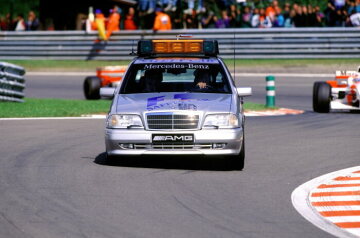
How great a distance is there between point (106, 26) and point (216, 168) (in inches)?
944

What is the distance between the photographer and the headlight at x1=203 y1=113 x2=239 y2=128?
12258mm

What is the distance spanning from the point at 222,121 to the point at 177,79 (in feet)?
4.38

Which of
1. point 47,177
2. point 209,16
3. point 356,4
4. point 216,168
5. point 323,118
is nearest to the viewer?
point 47,177

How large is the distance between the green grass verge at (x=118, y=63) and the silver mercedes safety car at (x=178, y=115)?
57.5 feet

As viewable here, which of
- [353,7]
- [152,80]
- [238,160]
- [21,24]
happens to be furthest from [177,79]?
[21,24]

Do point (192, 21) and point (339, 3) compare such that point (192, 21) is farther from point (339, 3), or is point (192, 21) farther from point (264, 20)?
point (339, 3)

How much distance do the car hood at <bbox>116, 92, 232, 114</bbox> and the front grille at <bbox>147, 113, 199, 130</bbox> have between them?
85 mm

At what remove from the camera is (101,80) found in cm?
2652

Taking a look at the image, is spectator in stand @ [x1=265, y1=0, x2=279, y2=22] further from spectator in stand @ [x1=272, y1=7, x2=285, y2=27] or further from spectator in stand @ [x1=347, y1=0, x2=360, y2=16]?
spectator in stand @ [x1=347, y1=0, x2=360, y2=16]

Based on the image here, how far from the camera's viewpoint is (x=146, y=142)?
12297mm

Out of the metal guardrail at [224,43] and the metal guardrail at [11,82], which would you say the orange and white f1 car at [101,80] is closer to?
the metal guardrail at [11,82]

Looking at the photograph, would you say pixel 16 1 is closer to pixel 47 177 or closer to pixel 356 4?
pixel 356 4

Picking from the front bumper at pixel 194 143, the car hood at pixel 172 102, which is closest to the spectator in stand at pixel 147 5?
the car hood at pixel 172 102

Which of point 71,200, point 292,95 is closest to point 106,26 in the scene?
point 292,95
